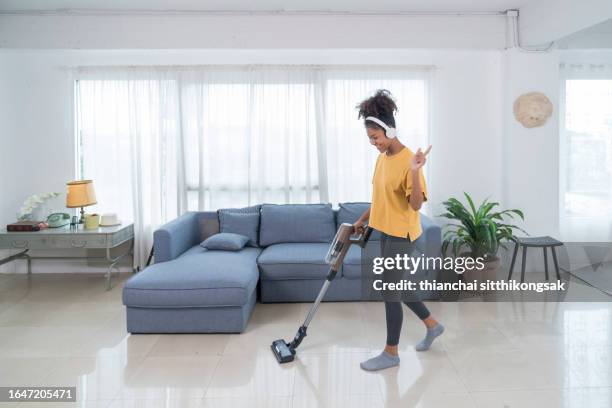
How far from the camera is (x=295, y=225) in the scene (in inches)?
152

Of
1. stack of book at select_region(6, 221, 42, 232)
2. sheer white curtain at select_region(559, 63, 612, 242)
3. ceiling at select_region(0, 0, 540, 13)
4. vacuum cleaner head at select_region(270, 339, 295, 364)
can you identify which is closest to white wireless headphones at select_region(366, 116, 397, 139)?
vacuum cleaner head at select_region(270, 339, 295, 364)

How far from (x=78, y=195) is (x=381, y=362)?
9.81ft

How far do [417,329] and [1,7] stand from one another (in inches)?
167

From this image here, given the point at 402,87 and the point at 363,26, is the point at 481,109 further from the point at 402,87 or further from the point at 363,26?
the point at 363,26

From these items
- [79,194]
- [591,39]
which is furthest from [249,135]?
[591,39]

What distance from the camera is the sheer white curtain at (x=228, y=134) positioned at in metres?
4.17

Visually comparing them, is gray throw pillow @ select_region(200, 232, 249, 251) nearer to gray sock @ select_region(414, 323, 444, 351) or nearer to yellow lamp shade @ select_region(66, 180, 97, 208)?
yellow lamp shade @ select_region(66, 180, 97, 208)

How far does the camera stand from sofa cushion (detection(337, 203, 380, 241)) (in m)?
3.90

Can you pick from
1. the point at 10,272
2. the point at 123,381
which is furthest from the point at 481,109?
the point at 10,272

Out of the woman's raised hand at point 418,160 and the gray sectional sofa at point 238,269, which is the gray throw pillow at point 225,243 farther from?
the woman's raised hand at point 418,160

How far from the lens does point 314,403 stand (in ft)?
6.73

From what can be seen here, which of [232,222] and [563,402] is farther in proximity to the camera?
[232,222]

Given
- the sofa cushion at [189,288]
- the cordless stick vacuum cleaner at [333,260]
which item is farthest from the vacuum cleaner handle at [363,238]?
the sofa cushion at [189,288]

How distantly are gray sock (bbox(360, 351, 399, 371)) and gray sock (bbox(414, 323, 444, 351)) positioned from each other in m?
0.24
